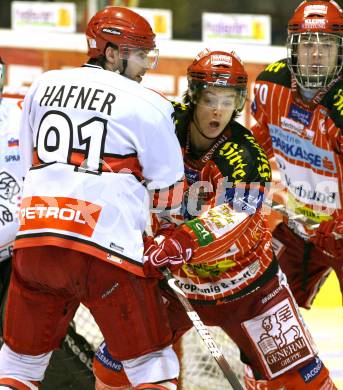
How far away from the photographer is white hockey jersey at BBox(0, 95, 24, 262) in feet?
12.0

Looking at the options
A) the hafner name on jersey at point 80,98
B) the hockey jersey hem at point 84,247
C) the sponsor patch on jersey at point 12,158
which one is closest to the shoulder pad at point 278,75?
the sponsor patch on jersey at point 12,158

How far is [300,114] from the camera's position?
3.79 m

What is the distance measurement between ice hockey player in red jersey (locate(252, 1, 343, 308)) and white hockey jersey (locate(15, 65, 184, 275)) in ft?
3.13

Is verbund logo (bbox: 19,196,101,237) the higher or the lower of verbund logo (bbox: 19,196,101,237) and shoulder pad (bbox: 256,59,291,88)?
the lower

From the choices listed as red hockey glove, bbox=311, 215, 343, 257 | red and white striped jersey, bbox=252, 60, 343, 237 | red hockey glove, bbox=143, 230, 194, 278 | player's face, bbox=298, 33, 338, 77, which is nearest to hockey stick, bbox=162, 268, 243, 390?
red hockey glove, bbox=143, 230, 194, 278

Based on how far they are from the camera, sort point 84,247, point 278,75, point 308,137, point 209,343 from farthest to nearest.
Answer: point 278,75 < point 308,137 < point 209,343 < point 84,247

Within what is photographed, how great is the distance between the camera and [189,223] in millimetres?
3045

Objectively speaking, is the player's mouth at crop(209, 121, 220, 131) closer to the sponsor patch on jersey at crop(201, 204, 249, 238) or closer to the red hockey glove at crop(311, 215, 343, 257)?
the sponsor patch on jersey at crop(201, 204, 249, 238)

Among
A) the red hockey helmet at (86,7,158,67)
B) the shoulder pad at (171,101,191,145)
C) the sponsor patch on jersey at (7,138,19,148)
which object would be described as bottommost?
the sponsor patch on jersey at (7,138,19,148)

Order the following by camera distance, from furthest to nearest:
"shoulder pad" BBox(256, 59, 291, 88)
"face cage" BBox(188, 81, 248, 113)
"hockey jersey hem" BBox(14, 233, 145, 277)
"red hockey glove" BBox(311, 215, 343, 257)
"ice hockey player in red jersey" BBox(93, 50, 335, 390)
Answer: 1. "shoulder pad" BBox(256, 59, 291, 88)
2. "red hockey glove" BBox(311, 215, 343, 257)
3. "face cage" BBox(188, 81, 248, 113)
4. "ice hockey player in red jersey" BBox(93, 50, 335, 390)
5. "hockey jersey hem" BBox(14, 233, 145, 277)

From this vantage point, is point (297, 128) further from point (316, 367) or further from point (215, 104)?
point (316, 367)

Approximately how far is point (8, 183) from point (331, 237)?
1.14m

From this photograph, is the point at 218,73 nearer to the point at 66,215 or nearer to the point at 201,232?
the point at 201,232

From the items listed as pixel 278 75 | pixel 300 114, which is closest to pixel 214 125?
pixel 300 114
